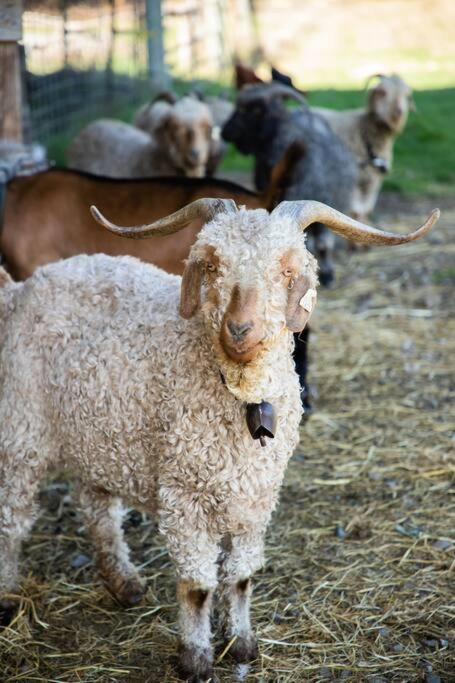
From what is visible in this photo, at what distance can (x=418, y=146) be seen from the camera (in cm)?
1244

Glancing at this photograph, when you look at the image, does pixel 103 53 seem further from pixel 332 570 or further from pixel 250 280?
pixel 250 280

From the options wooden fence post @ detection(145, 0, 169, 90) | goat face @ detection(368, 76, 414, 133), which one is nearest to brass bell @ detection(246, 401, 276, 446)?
goat face @ detection(368, 76, 414, 133)

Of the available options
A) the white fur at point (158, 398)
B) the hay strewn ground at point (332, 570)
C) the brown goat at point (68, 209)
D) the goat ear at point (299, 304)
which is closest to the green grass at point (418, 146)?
the brown goat at point (68, 209)

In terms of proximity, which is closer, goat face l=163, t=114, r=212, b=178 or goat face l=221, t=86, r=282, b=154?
goat face l=163, t=114, r=212, b=178

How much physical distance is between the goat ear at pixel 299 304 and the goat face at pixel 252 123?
214 inches

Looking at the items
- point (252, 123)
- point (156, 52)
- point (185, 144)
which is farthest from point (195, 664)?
point (156, 52)

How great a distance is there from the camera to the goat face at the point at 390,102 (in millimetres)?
8703

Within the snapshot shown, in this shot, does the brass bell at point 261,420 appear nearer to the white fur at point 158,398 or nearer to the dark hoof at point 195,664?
the white fur at point 158,398

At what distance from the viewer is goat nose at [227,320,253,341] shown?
2.46m

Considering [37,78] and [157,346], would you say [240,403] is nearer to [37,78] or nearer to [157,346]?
[157,346]

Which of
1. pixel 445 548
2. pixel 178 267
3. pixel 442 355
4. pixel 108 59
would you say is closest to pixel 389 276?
pixel 442 355

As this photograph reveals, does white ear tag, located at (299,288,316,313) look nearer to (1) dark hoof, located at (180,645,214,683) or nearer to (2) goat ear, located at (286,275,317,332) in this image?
(2) goat ear, located at (286,275,317,332)

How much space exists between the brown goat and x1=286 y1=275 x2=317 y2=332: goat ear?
7.45 feet

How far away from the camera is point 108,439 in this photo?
303cm
